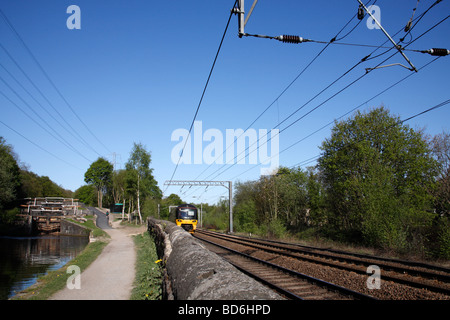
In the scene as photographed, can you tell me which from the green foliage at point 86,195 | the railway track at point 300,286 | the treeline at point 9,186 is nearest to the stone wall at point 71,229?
the treeline at point 9,186

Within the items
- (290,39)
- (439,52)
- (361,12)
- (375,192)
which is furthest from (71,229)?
(439,52)

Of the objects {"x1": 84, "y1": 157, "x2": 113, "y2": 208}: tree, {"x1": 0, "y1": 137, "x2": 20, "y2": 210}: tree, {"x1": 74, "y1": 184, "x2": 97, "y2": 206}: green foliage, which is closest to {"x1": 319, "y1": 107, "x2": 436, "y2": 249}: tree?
{"x1": 0, "y1": 137, "x2": 20, "y2": 210}: tree

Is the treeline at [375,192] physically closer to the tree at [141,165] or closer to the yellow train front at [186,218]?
the yellow train front at [186,218]

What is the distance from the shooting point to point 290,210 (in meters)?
38.0

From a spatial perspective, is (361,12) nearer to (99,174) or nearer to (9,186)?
(9,186)

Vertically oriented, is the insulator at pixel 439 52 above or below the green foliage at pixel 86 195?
above

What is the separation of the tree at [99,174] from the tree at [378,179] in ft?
264

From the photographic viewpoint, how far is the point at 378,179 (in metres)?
20.5

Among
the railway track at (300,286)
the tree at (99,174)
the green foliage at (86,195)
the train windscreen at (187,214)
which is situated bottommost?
the railway track at (300,286)

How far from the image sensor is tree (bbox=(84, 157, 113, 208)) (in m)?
92.6

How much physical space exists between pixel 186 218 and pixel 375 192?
1767 centimetres

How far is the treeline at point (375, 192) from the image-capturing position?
17.2 metres
